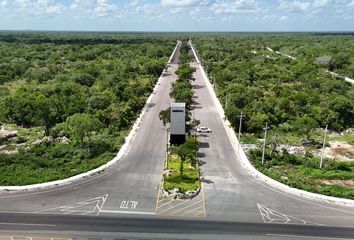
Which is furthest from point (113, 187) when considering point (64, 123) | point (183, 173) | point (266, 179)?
point (64, 123)

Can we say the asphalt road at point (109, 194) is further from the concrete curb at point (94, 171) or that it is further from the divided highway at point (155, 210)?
the concrete curb at point (94, 171)

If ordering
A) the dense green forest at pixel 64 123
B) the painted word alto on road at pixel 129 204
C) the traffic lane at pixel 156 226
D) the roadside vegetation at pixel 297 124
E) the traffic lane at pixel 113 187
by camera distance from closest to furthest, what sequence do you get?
the traffic lane at pixel 156 226 < the painted word alto on road at pixel 129 204 < the traffic lane at pixel 113 187 < the roadside vegetation at pixel 297 124 < the dense green forest at pixel 64 123

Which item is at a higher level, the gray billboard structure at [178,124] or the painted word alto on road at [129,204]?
the gray billboard structure at [178,124]

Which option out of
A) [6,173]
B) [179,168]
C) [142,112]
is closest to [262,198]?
[179,168]

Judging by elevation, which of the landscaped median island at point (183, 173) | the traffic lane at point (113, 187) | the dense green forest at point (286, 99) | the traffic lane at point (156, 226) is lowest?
the traffic lane at point (156, 226)

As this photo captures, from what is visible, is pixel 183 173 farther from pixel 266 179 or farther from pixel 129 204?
pixel 266 179

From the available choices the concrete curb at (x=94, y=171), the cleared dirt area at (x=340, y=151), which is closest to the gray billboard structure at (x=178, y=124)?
the concrete curb at (x=94, y=171)

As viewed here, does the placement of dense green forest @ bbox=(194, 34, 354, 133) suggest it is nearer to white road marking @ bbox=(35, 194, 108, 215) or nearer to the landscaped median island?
the landscaped median island
